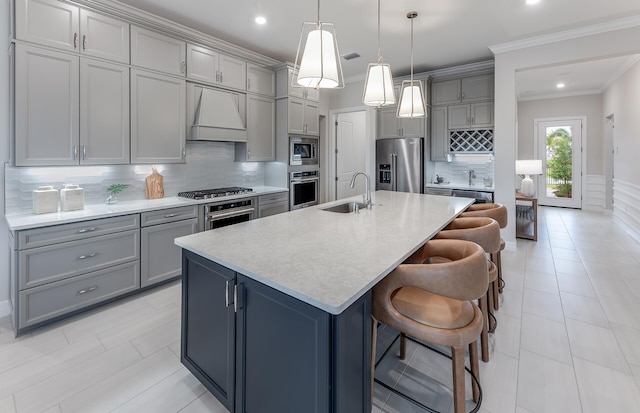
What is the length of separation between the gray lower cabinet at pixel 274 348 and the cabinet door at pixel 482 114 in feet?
15.0

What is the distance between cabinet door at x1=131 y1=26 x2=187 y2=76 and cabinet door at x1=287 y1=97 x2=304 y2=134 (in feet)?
5.27

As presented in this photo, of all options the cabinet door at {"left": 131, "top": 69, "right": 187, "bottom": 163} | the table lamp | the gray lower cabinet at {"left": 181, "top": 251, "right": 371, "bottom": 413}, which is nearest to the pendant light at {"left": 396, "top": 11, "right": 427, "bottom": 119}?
the gray lower cabinet at {"left": 181, "top": 251, "right": 371, "bottom": 413}

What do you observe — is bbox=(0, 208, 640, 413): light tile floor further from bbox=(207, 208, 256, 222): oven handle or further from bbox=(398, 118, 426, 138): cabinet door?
bbox=(398, 118, 426, 138): cabinet door

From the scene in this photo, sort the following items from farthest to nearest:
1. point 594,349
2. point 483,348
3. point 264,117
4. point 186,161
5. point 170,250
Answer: point 264,117
point 186,161
point 170,250
point 594,349
point 483,348

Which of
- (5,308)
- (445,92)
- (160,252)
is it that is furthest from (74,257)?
(445,92)

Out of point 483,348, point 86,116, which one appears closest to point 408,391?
point 483,348

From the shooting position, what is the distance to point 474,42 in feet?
13.6

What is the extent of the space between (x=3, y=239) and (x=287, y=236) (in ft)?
8.78

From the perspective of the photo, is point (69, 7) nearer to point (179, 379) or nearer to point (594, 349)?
point (179, 379)

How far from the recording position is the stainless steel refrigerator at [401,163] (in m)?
5.38

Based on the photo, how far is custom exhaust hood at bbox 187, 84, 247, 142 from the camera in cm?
378

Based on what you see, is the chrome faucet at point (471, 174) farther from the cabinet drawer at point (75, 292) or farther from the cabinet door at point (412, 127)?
the cabinet drawer at point (75, 292)

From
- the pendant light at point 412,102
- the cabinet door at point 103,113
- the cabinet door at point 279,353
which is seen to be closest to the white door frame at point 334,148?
the pendant light at point 412,102

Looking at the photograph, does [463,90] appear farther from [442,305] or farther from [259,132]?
[442,305]
